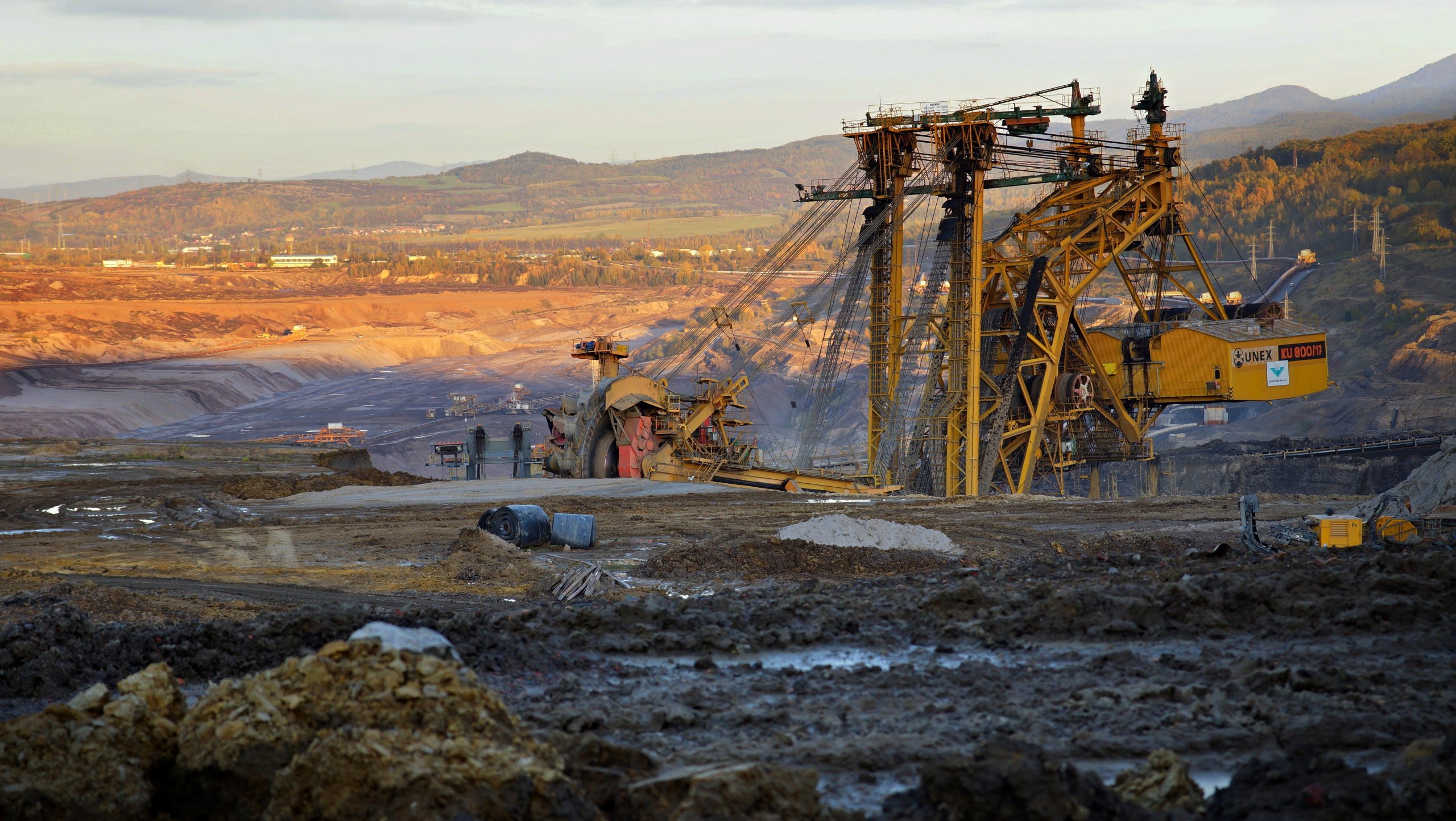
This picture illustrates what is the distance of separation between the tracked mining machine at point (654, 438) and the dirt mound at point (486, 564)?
535 inches

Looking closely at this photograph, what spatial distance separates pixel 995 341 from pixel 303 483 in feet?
61.2

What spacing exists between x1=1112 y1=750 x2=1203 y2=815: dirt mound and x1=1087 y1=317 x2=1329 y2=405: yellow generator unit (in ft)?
86.0

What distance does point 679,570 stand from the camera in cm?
1683

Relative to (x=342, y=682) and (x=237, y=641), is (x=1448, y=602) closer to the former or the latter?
(x=342, y=682)

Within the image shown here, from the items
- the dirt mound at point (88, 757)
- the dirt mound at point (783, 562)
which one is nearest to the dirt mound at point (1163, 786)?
the dirt mound at point (88, 757)

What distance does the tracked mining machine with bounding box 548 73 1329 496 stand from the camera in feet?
102

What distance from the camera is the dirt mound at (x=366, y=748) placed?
234 inches

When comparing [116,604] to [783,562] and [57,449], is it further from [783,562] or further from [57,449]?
[57,449]

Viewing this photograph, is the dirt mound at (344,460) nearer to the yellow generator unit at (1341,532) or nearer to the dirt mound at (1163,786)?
the yellow generator unit at (1341,532)

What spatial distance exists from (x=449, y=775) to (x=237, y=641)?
15.2 feet

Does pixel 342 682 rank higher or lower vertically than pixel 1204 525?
higher

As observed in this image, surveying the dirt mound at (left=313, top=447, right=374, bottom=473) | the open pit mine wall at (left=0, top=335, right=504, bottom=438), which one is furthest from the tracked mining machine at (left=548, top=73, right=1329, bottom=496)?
the open pit mine wall at (left=0, top=335, right=504, bottom=438)

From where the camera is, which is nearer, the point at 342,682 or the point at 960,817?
the point at 960,817

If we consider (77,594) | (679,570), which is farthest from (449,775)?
(679,570)
